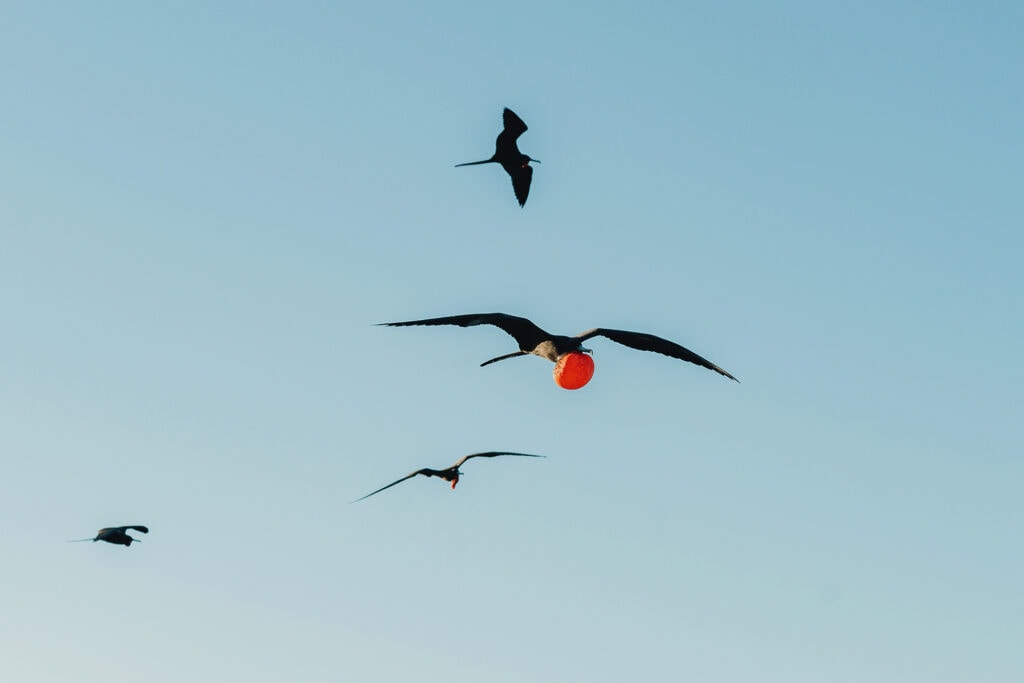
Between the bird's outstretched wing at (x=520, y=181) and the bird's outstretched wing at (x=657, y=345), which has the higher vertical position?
the bird's outstretched wing at (x=520, y=181)

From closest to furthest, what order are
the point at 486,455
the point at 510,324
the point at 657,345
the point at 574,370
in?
the point at 574,370 < the point at 510,324 < the point at 657,345 < the point at 486,455

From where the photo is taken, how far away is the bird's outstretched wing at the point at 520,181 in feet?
130

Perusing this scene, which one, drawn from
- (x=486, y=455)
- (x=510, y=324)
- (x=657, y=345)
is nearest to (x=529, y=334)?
(x=510, y=324)

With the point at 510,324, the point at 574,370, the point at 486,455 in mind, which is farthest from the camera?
the point at 486,455

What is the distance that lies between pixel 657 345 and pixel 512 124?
12903mm

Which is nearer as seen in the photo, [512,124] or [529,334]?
[529,334]

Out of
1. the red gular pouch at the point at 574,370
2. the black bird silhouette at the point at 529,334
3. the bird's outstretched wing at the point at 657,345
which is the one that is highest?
the bird's outstretched wing at the point at 657,345

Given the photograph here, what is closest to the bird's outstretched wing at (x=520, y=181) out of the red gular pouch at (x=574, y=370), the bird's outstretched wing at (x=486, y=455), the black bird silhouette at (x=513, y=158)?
the black bird silhouette at (x=513, y=158)

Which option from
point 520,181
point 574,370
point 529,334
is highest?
point 520,181

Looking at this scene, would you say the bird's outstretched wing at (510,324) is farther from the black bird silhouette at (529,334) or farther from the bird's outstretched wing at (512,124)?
the bird's outstretched wing at (512,124)

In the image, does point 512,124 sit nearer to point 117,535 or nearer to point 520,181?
point 520,181

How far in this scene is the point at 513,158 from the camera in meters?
39.4

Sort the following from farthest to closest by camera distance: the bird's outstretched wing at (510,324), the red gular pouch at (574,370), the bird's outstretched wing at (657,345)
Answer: the bird's outstretched wing at (657,345) → the bird's outstretched wing at (510,324) → the red gular pouch at (574,370)

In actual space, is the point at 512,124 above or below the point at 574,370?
above
